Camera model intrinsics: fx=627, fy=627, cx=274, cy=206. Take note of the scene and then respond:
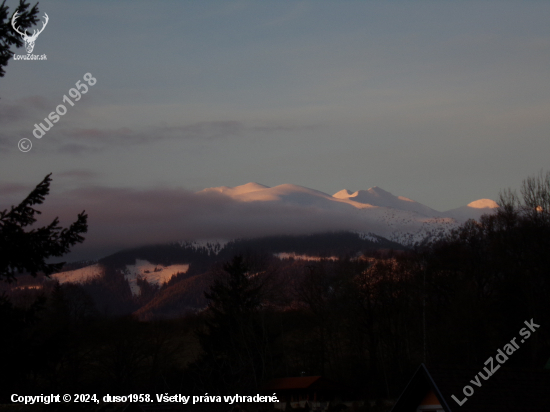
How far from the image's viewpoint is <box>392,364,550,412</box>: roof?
16.2 meters

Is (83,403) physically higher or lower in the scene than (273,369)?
higher

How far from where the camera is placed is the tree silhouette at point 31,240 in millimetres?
11625

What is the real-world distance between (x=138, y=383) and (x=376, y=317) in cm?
2427

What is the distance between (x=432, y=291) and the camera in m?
61.2

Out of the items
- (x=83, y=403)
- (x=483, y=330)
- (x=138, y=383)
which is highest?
(x=83, y=403)

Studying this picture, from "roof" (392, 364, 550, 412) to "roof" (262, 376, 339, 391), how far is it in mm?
36244

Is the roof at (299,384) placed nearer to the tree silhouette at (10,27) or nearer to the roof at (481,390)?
the roof at (481,390)

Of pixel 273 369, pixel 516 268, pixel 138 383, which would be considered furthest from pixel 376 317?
pixel 138 383

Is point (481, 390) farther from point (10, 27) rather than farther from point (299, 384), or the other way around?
point (299, 384)

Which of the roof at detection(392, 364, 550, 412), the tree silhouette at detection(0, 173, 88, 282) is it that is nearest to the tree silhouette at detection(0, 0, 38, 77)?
the tree silhouette at detection(0, 173, 88, 282)

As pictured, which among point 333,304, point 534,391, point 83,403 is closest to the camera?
point 83,403

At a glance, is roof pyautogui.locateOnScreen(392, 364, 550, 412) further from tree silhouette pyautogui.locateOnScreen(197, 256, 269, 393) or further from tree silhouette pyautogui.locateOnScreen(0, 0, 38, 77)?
tree silhouette pyautogui.locateOnScreen(197, 256, 269, 393)

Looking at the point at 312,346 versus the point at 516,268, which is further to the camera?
the point at 312,346

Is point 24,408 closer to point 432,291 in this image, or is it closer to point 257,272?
point 257,272
